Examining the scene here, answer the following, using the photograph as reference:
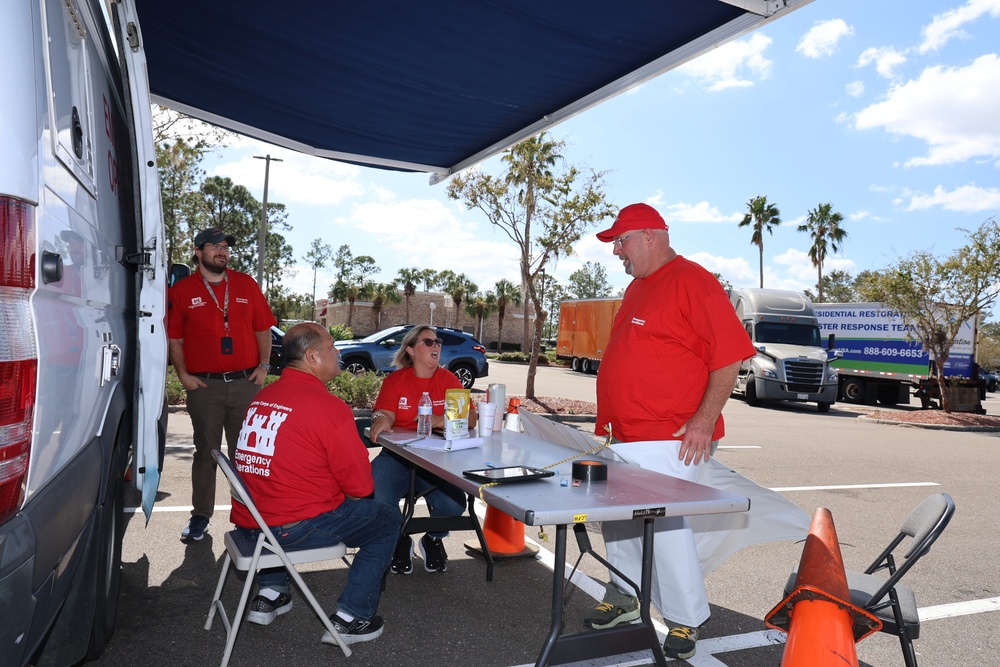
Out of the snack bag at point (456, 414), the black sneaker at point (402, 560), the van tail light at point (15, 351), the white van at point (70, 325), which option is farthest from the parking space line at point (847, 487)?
the van tail light at point (15, 351)

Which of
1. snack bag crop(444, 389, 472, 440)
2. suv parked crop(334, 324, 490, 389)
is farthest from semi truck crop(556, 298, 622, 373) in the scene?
snack bag crop(444, 389, 472, 440)

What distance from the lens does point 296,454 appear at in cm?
319

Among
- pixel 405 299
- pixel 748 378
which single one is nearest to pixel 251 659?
pixel 748 378

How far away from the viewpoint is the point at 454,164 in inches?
279

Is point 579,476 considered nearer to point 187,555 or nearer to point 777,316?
Result: point 187,555

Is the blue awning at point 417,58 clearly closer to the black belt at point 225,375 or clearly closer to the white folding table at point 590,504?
the black belt at point 225,375

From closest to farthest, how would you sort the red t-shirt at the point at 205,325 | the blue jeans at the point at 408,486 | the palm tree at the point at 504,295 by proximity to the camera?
1. the blue jeans at the point at 408,486
2. the red t-shirt at the point at 205,325
3. the palm tree at the point at 504,295

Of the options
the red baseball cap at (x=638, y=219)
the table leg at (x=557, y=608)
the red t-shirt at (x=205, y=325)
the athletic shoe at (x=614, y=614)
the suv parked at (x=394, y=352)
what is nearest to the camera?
the table leg at (x=557, y=608)

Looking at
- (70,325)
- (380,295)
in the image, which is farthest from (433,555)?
(380,295)

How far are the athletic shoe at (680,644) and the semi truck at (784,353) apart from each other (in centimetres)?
1548

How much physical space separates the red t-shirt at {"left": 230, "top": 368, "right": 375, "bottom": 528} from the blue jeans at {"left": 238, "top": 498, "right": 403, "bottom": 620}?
80 mm

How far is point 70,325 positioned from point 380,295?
61.3 meters

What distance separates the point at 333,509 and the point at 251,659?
71 cm

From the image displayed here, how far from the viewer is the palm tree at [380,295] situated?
62.4 m
